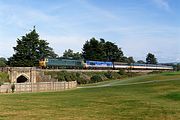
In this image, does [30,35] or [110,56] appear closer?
[30,35]

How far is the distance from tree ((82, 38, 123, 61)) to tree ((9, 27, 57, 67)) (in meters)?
48.6

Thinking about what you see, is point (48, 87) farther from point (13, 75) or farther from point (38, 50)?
point (38, 50)

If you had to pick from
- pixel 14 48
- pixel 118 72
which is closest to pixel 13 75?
pixel 14 48

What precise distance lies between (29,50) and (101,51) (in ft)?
177

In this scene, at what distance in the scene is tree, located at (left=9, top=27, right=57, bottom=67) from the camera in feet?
295

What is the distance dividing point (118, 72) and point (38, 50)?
29604 mm

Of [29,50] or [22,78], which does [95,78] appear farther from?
[22,78]

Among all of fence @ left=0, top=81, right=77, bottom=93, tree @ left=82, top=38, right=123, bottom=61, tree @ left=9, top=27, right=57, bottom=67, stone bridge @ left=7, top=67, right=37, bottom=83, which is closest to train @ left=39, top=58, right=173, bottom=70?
tree @ left=9, top=27, right=57, bottom=67

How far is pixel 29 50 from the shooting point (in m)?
91.1

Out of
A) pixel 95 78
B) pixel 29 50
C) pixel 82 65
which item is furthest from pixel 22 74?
pixel 82 65

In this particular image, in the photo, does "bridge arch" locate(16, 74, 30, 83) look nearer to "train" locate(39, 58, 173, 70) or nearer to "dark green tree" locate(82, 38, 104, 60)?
"train" locate(39, 58, 173, 70)

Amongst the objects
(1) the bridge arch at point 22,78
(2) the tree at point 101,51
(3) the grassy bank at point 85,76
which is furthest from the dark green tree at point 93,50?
(1) the bridge arch at point 22,78

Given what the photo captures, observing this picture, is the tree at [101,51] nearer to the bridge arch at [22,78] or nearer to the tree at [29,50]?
the tree at [29,50]

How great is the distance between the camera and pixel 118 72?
111125 mm
